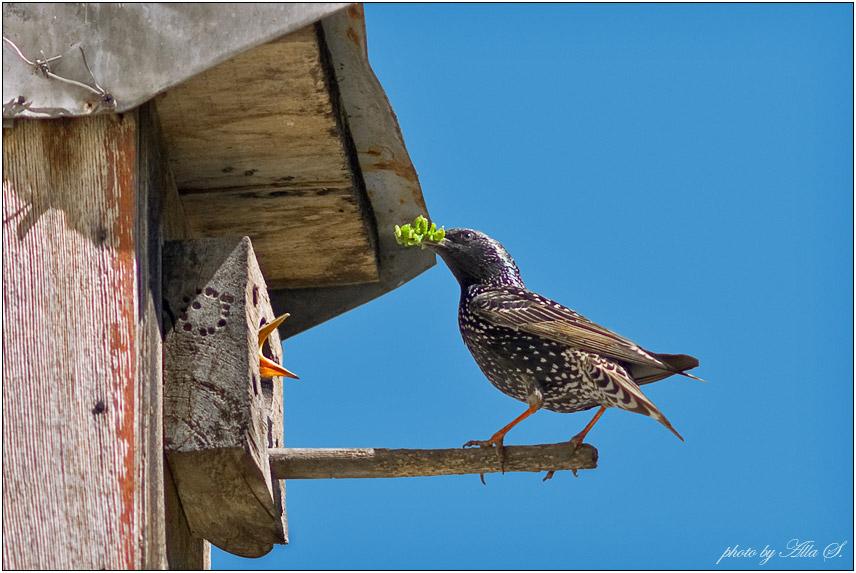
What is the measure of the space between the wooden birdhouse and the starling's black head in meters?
0.72

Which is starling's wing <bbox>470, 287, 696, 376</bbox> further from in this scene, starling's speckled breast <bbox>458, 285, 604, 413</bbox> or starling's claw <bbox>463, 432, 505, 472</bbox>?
starling's claw <bbox>463, 432, 505, 472</bbox>

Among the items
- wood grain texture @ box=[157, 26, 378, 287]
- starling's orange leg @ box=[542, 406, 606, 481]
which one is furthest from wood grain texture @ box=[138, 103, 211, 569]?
starling's orange leg @ box=[542, 406, 606, 481]

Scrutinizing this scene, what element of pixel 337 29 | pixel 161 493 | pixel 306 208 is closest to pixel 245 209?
pixel 306 208

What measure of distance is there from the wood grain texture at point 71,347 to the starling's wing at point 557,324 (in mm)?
1593

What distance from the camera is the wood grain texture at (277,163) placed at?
4137 mm

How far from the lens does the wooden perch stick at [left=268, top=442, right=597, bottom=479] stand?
4.13 metres

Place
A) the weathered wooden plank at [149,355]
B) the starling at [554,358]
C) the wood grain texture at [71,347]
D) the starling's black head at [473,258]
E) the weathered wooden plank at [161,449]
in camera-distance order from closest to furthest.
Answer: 1. the wood grain texture at [71,347]
2. the weathered wooden plank at [149,355]
3. the weathered wooden plank at [161,449]
4. the starling at [554,358]
5. the starling's black head at [473,258]

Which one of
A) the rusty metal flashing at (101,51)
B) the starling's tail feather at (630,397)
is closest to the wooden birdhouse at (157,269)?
the rusty metal flashing at (101,51)

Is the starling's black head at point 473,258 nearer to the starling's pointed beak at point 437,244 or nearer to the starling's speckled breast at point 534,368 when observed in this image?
the starling's pointed beak at point 437,244

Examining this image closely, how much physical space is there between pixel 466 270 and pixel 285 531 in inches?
53.9

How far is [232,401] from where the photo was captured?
3.92 meters

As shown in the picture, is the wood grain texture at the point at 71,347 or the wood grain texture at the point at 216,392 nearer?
the wood grain texture at the point at 71,347

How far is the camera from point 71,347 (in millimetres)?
3551

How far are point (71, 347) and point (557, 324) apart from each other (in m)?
1.82
